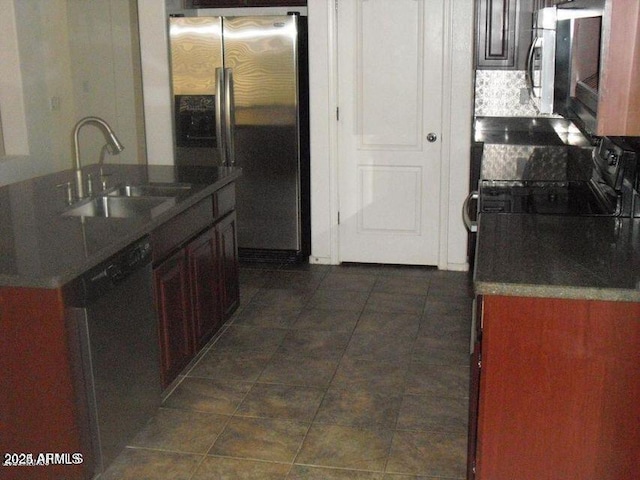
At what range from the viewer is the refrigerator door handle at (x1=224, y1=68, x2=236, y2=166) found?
497cm

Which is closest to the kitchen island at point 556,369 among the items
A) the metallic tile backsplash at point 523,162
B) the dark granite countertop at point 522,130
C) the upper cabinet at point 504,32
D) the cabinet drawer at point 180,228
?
the cabinet drawer at point 180,228

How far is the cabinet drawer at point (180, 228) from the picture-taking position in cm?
306

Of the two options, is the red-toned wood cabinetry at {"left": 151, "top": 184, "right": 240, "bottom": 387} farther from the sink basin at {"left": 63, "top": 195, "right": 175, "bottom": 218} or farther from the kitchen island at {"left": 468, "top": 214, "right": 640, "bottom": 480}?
the kitchen island at {"left": 468, "top": 214, "right": 640, "bottom": 480}

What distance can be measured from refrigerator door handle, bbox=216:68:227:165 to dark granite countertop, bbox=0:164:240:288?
123cm

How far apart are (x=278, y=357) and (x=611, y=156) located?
5.78 feet

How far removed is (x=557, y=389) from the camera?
2203mm

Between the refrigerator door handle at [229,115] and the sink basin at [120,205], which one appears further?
the refrigerator door handle at [229,115]

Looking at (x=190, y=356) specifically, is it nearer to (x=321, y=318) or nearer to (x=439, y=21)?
Answer: (x=321, y=318)

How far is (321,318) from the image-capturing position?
4.29 m

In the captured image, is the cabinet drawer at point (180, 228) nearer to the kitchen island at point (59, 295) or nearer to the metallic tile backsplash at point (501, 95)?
the kitchen island at point (59, 295)

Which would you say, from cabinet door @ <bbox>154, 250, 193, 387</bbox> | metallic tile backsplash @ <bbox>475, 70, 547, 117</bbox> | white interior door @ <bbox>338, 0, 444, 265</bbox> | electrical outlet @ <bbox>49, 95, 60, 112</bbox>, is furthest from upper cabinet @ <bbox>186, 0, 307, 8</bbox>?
cabinet door @ <bbox>154, 250, 193, 387</bbox>

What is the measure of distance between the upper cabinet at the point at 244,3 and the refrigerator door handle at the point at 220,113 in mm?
737

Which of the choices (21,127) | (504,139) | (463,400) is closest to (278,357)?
(463,400)

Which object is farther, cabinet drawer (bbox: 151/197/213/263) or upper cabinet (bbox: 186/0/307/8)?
upper cabinet (bbox: 186/0/307/8)
